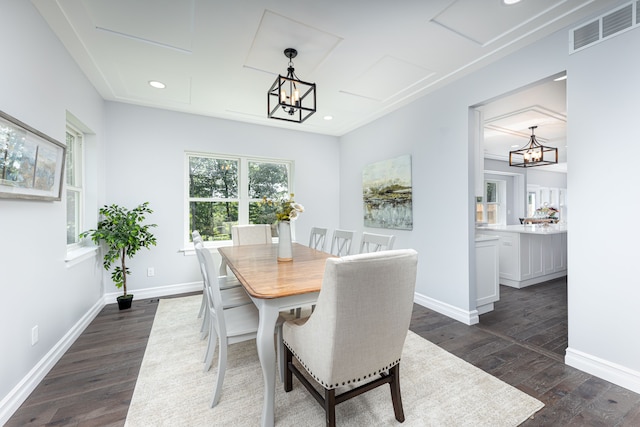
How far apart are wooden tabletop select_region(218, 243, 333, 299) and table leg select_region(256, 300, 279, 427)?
4.1 inches

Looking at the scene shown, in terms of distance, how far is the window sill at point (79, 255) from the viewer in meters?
2.41

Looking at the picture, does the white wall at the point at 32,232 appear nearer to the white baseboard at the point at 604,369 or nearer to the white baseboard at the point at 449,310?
the white baseboard at the point at 449,310

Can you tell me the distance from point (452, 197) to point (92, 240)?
4095 millimetres

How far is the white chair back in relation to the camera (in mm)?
3396

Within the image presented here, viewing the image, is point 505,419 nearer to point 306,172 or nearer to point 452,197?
point 452,197

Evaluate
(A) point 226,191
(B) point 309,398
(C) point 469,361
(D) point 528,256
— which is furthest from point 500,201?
(B) point 309,398

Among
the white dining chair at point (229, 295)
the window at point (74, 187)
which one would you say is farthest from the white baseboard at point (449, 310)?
the window at point (74, 187)

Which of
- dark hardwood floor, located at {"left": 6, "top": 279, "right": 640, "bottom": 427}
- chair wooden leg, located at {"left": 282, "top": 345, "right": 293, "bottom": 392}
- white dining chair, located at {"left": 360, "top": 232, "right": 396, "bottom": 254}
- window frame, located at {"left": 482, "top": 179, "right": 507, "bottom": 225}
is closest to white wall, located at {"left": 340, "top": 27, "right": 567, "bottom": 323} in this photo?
dark hardwood floor, located at {"left": 6, "top": 279, "right": 640, "bottom": 427}

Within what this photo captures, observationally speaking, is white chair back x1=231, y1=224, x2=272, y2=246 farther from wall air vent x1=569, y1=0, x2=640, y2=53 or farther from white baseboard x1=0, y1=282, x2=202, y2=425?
wall air vent x1=569, y1=0, x2=640, y2=53

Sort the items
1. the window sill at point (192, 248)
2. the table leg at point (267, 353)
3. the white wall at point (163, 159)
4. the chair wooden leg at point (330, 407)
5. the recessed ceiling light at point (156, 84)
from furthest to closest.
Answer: the window sill at point (192, 248)
the white wall at point (163, 159)
the recessed ceiling light at point (156, 84)
the table leg at point (267, 353)
the chair wooden leg at point (330, 407)

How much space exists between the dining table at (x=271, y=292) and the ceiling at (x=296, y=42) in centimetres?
184

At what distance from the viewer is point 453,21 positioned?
2.02 meters

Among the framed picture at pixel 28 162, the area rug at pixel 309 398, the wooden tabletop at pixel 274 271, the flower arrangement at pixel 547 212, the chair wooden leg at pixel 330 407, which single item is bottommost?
the area rug at pixel 309 398

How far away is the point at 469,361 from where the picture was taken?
83.0 inches
